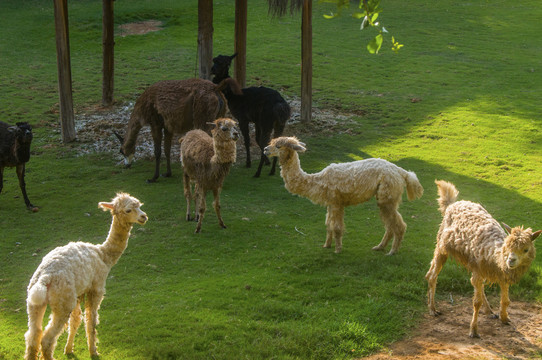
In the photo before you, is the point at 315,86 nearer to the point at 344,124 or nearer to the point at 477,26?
the point at 344,124

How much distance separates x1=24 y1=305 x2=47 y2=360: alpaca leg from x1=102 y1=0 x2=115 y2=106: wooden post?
11195 millimetres

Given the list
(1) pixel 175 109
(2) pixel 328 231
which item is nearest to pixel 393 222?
(2) pixel 328 231

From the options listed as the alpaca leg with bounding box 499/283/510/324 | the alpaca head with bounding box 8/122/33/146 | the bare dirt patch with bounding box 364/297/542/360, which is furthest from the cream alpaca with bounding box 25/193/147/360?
the alpaca head with bounding box 8/122/33/146

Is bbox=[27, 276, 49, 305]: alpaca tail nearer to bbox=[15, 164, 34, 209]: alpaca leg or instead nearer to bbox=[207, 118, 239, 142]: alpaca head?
bbox=[207, 118, 239, 142]: alpaca head

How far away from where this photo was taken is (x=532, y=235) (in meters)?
5.09

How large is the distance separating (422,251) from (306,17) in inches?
319

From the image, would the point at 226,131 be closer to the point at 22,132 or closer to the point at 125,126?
the point at 22,132

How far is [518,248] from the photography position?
5.02 meters

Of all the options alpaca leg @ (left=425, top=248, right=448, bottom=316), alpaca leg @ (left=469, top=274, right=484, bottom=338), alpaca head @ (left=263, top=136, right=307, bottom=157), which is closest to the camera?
alpaca leg @ (left=469, top=274, right=484, bottom=338)

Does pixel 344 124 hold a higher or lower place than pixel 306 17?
lower

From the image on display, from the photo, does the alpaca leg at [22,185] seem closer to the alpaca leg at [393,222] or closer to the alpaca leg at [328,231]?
the alpaca leg at [328,231]

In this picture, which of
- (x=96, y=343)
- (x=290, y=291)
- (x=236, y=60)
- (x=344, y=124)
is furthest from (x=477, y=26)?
(x=96, y=343)

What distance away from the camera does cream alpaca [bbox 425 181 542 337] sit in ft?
16.7

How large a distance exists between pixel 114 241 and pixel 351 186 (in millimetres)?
3310
